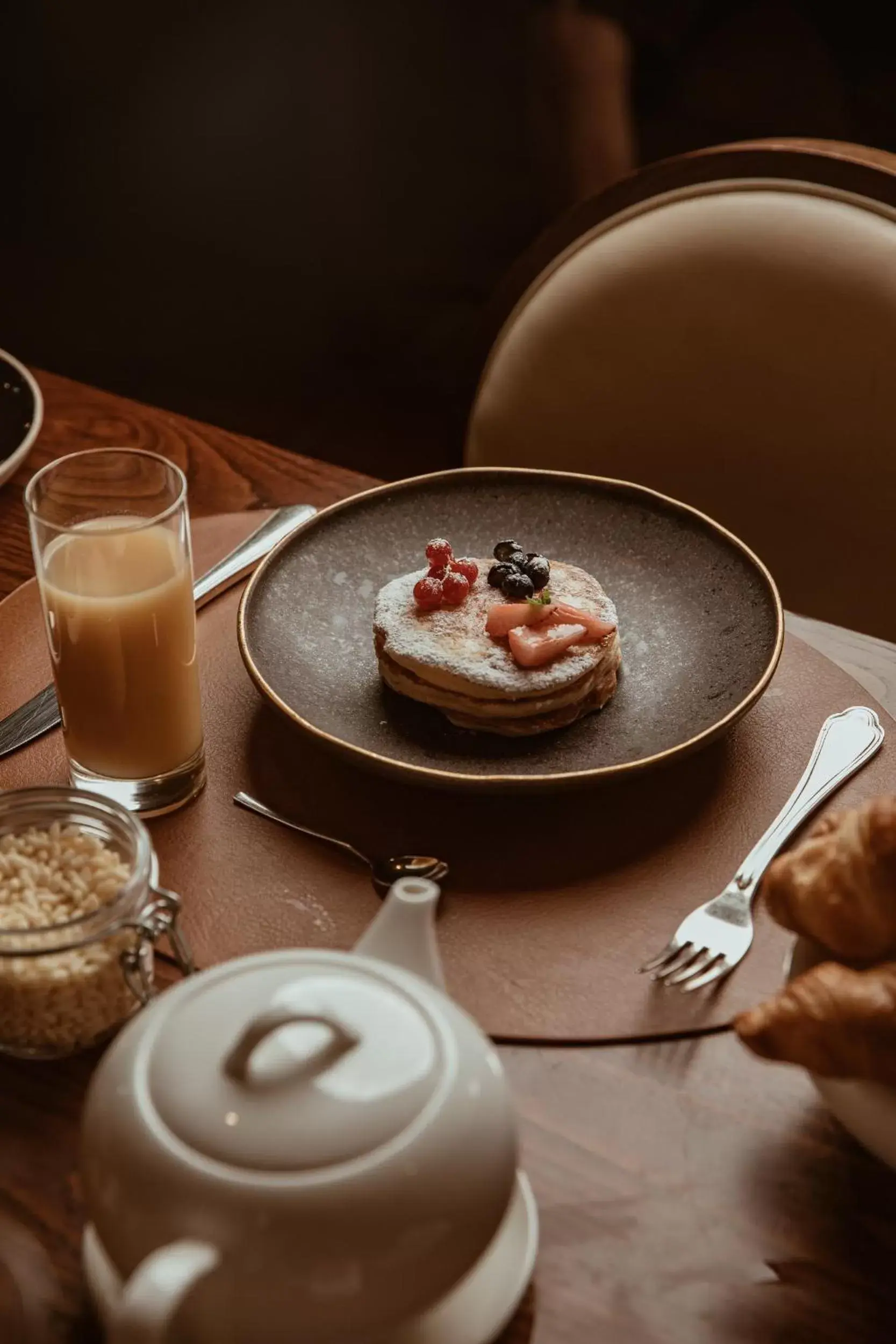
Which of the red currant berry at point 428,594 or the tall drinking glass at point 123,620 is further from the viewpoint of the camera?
the red currant berry at point 428,594

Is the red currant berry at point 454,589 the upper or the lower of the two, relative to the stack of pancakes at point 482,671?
upper

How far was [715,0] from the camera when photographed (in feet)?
7.94

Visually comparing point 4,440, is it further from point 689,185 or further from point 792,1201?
point 792,1201

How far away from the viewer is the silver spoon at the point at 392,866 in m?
0.92

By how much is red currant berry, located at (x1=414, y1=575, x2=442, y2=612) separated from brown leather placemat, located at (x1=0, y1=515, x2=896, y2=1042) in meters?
0.16

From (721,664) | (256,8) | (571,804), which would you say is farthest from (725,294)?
(256,8)

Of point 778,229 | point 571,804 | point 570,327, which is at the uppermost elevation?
point 778,229

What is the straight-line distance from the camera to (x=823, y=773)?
102 centimetres

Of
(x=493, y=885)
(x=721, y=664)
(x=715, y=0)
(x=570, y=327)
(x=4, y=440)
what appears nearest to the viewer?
(x=493, y=885)

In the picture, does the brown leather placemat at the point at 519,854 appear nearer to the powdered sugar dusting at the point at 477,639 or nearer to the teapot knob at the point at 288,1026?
the powdered sugar dusting at the point at 477,639

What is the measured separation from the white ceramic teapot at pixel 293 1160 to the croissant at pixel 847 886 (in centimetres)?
21

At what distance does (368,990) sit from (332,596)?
0.67 meters

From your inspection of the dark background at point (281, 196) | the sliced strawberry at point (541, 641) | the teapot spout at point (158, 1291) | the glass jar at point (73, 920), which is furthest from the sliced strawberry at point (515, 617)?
the dark background at point (281, 196)

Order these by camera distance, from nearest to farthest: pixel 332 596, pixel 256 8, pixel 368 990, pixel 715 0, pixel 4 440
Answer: pixel 368 990 → pixel 332 596 → pixel 4 440 → pixel 715 0 → pixel 256 8
